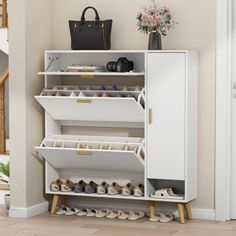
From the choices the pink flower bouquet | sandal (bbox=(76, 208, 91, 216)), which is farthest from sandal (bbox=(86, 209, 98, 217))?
the pink flower bouquet

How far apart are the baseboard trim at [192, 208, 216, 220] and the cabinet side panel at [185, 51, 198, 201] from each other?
0.14m

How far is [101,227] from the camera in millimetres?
5586

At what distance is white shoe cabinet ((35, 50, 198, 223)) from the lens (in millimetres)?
5621

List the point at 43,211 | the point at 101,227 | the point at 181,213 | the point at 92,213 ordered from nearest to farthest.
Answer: the point at 101,227
the point at 181,213
the point at 92,213
the point at 43,211

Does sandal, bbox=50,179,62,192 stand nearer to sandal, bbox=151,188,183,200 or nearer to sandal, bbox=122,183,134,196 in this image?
sandal, bbox=122,183,134,196

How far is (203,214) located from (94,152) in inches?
39.9

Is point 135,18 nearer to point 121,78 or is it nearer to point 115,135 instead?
point 121,78

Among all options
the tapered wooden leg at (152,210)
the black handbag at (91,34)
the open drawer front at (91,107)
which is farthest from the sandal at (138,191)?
the black handbag at (91,34)

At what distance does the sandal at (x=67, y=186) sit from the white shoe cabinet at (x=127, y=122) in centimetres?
4

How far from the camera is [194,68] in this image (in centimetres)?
573

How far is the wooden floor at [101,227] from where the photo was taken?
5383 millimetres

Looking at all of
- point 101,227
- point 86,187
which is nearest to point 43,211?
point 86,187

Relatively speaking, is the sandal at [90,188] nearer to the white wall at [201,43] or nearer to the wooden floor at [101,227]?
the wooden floor at [101,227]

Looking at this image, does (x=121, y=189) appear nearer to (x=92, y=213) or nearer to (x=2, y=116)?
(x=92, y=213)
